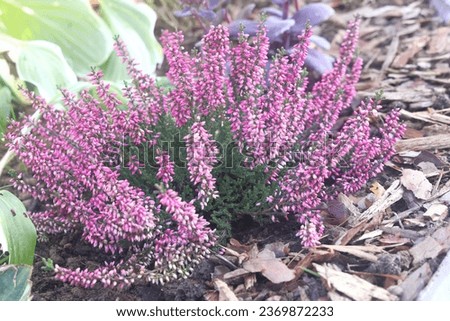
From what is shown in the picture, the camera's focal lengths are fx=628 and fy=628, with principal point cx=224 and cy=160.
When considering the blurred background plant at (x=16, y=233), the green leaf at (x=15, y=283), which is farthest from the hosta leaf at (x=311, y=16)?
the green leaf at (x=15, y=283)

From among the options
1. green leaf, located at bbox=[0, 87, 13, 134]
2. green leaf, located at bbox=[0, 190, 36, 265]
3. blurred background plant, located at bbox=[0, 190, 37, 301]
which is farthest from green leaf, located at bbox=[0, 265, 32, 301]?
Answer: green leaf, located at bbox=[0, 87, 13, 134]

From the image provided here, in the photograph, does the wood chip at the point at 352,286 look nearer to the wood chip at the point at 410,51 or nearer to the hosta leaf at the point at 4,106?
the hosta leaf at the point at 4,106

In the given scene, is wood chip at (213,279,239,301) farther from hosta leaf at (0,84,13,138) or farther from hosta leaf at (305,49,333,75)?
hosta leaf at (0,84,13,138)

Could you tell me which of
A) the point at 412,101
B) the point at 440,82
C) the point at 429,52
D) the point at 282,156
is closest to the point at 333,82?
the point at 282,156

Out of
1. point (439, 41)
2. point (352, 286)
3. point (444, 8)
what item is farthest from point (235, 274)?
point (439, 41)

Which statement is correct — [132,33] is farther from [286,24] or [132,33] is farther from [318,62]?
[318,62]

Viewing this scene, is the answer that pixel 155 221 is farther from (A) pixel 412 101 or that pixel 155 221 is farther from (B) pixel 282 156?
(A) pixel 412 101
